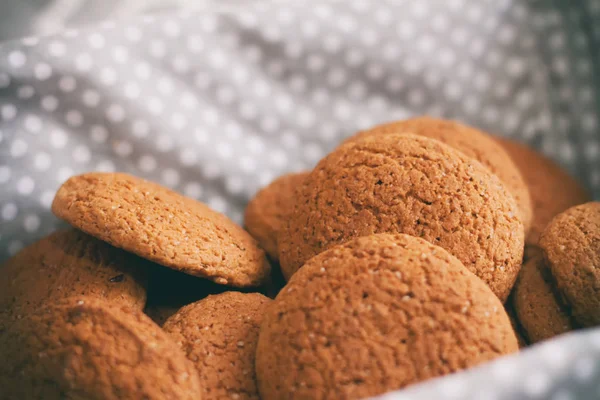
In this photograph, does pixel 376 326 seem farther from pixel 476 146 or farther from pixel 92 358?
pixel 476 146

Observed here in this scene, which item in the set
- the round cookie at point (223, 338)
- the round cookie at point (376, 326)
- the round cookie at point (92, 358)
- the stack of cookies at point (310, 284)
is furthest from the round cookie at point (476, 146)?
the round cookie at point (92, 358)

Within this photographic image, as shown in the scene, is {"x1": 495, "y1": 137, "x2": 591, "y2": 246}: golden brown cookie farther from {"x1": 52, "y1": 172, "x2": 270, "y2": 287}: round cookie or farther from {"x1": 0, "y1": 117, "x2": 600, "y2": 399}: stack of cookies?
{"x1": 52, "y1": 172, "x2": 270, "y2": 287}: round cookie

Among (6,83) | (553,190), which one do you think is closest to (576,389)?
(553,190)

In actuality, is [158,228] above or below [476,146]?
below

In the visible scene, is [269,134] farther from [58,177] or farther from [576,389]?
[576,389]

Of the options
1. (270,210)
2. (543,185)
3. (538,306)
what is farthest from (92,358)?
(543,185)

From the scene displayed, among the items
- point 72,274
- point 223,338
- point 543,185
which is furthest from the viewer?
point 543,185
